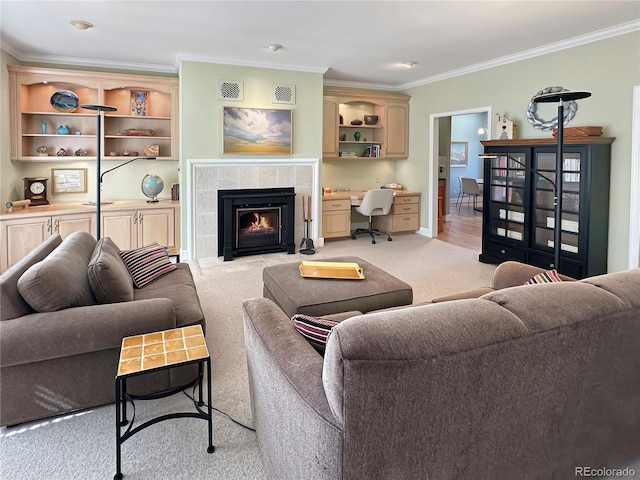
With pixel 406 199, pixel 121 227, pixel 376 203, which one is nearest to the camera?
pixel 121 227

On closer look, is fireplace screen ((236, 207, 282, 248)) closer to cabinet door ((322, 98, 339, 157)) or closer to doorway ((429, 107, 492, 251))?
cabinet door ((322, 98, 339, 157))

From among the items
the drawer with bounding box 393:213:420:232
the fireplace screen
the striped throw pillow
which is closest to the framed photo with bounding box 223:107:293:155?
the fireplace screen

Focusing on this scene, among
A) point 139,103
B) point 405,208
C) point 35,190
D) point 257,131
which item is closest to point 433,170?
point 405,208

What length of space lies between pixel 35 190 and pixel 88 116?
1.19 m

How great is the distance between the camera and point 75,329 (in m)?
2.12

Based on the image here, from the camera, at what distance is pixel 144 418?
2.25 m

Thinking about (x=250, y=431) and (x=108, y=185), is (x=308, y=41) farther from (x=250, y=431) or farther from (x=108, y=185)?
(x=250, y=431)

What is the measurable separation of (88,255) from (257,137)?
11.7 feet

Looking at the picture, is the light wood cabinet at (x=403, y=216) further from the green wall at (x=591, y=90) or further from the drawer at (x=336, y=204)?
the green wall at (x=591, y=90)

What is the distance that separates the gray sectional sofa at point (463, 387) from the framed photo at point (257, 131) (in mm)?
4592

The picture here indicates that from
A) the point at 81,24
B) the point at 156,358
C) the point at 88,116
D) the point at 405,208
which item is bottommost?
the point at 156,358

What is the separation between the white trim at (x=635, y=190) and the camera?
4324 millimetres

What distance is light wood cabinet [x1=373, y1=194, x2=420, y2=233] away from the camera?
7.52 m

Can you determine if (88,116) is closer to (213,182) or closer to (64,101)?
(64,101)
